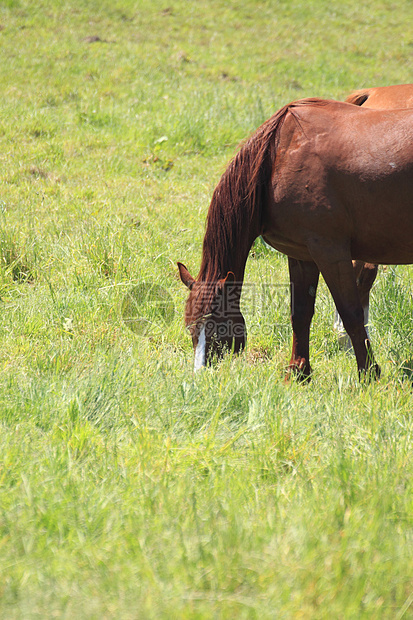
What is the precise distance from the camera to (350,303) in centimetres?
349

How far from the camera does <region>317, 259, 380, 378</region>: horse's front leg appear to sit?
3396mm

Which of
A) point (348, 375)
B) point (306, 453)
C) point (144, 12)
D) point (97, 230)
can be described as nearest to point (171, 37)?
point (144, 12)

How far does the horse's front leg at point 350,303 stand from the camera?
340 centimetres

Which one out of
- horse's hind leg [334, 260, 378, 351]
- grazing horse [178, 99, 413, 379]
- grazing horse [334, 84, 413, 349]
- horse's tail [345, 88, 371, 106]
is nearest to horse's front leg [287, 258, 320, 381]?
grazing horse [178, 99, 413, 379]

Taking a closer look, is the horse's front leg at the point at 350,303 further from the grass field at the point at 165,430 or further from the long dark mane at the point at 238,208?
the long dark mane at the point at 238,208

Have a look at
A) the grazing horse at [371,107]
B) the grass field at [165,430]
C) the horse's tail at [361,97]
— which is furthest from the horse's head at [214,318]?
the horse's tail at [361,97]

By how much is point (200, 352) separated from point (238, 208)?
2.93 ft

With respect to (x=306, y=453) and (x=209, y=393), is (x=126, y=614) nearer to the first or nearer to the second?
(x=306, y=453)

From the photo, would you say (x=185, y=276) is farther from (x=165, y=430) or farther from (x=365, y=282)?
(x=365, y=282)

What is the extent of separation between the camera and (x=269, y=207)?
355 centimetres

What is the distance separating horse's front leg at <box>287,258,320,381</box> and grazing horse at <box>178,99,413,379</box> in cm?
6

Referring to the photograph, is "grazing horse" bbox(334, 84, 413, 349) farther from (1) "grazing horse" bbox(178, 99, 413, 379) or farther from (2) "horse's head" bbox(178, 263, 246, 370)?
(2) "horse's head" bbox(178, 263, 246, 370)

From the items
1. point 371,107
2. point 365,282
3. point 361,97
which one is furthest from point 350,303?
point 361,97

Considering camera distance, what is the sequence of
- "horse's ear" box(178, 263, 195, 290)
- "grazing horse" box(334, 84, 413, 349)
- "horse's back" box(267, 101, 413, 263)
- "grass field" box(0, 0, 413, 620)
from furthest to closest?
"grazing horse" box(334, 84, 413, 349)
"horse's ear" box(178, 263, 195, 290)
"horse's back" box(267, 101, 413, 263)
"grass field" box(0, 0, 413, 620)
